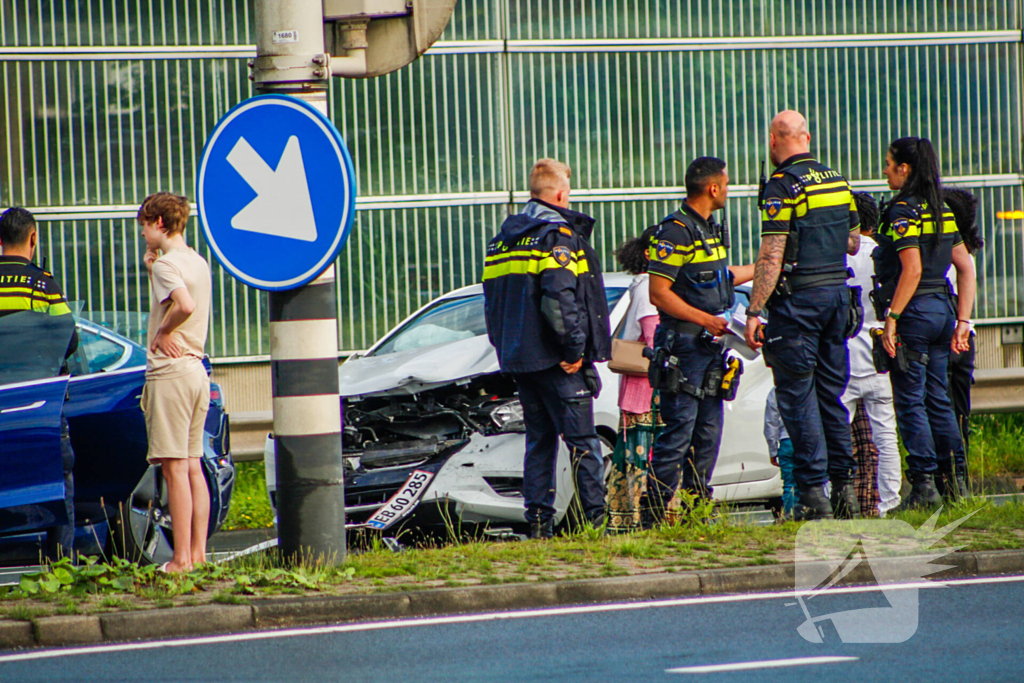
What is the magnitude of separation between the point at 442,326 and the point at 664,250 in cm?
210

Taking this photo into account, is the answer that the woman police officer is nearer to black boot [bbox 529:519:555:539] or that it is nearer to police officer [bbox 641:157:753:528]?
police officer [bbox 641:157:753:528]

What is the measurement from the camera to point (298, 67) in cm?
619

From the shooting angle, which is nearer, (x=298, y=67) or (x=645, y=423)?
(x=298, y=67)

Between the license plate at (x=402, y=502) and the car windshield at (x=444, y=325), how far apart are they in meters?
1.34

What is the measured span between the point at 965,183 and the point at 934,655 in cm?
877

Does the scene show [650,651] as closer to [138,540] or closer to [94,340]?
[138,540]

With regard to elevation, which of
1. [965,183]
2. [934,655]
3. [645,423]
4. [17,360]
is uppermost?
[965,183]

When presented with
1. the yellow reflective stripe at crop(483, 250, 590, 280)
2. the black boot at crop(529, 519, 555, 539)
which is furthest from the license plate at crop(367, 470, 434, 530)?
the yellow reflective stripe at crop(483, 250, 590, 280)

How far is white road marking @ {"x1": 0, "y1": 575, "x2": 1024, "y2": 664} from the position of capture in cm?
518

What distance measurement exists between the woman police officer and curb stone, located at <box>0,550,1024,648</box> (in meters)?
1.62

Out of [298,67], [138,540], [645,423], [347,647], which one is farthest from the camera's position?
[645,423]

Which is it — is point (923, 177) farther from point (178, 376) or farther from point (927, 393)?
point (178, 376)

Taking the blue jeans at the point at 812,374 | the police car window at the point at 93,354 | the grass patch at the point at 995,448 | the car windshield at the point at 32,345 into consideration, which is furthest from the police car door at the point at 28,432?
the grass patch at the point at 995,448

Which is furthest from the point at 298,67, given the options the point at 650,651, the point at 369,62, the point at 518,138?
the point at 518,138
